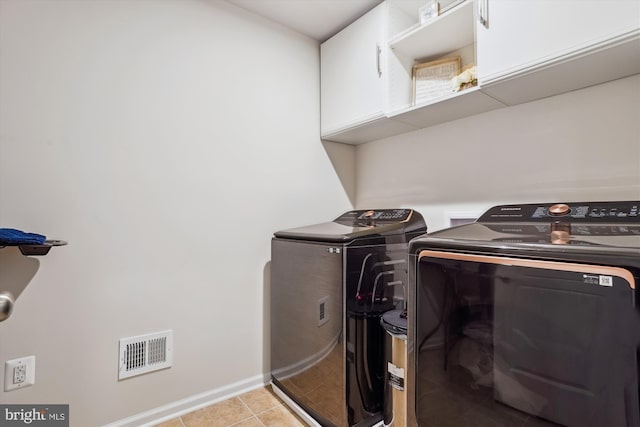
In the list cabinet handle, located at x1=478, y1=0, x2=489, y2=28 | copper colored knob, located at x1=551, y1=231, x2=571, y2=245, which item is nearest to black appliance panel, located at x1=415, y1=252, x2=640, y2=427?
copper colored knob, located at x1=551, y1=231, x2=571, y2=245

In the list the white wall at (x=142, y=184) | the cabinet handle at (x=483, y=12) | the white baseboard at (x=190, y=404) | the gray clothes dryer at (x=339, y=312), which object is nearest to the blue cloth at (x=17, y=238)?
the white wall at (x=142, y=184)

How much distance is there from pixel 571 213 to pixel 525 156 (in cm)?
42

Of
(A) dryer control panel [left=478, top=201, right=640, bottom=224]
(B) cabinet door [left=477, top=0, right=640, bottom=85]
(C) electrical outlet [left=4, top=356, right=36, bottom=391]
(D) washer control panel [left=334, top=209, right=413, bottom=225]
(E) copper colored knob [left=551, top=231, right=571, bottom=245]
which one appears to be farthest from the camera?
(D) washer control panel [left=334, top=209, right=413, bottom=225]

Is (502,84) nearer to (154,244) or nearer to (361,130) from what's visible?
(361,130)

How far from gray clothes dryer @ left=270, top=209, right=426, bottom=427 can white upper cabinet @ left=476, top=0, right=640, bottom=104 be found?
83 centimetres

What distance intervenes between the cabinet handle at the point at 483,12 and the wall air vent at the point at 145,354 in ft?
6.86

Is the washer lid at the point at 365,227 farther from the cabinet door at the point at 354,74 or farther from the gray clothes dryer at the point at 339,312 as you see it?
the cabinet door at the point at 354,74

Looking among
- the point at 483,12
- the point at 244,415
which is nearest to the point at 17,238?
the point at 244,415

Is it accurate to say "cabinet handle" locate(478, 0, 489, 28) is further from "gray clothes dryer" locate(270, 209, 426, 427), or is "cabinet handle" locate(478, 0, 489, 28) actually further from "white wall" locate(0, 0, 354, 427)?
"white wall" locate(0, 0, 354, 427)

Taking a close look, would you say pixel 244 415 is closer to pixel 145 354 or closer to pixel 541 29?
pixel 145 354

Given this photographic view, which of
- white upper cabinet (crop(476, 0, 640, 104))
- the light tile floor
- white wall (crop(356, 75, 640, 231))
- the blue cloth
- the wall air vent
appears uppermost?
white upper cabinet (crop(476, 0, 640, 104))

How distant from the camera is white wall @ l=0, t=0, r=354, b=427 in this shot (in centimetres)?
135

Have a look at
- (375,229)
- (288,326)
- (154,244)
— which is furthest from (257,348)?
(375,229)

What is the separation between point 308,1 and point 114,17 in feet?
3.42
